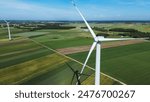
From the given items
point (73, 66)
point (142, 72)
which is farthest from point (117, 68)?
point (73, 66)

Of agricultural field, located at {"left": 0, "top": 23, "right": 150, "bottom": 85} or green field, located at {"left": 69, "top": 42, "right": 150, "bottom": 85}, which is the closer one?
agricultural field, located at {"left": 0, "top": 23, "right": 150, "bottom": 85}

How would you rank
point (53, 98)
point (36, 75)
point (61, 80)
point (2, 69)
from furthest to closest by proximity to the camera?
point (2, 69) → point (36, 75) → point (61, 80) → point (53, 98)

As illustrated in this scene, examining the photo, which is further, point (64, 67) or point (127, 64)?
point (127, 64)

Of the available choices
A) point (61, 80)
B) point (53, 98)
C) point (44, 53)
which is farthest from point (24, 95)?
point (44, 53)

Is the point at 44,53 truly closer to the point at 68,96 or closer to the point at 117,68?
the point at 117,68

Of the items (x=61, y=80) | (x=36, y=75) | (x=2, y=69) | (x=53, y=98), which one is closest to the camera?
(x=53, y=98)

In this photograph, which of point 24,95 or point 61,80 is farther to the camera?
point 61,80

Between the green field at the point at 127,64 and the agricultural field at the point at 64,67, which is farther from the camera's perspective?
the green field at the point at 127,64
